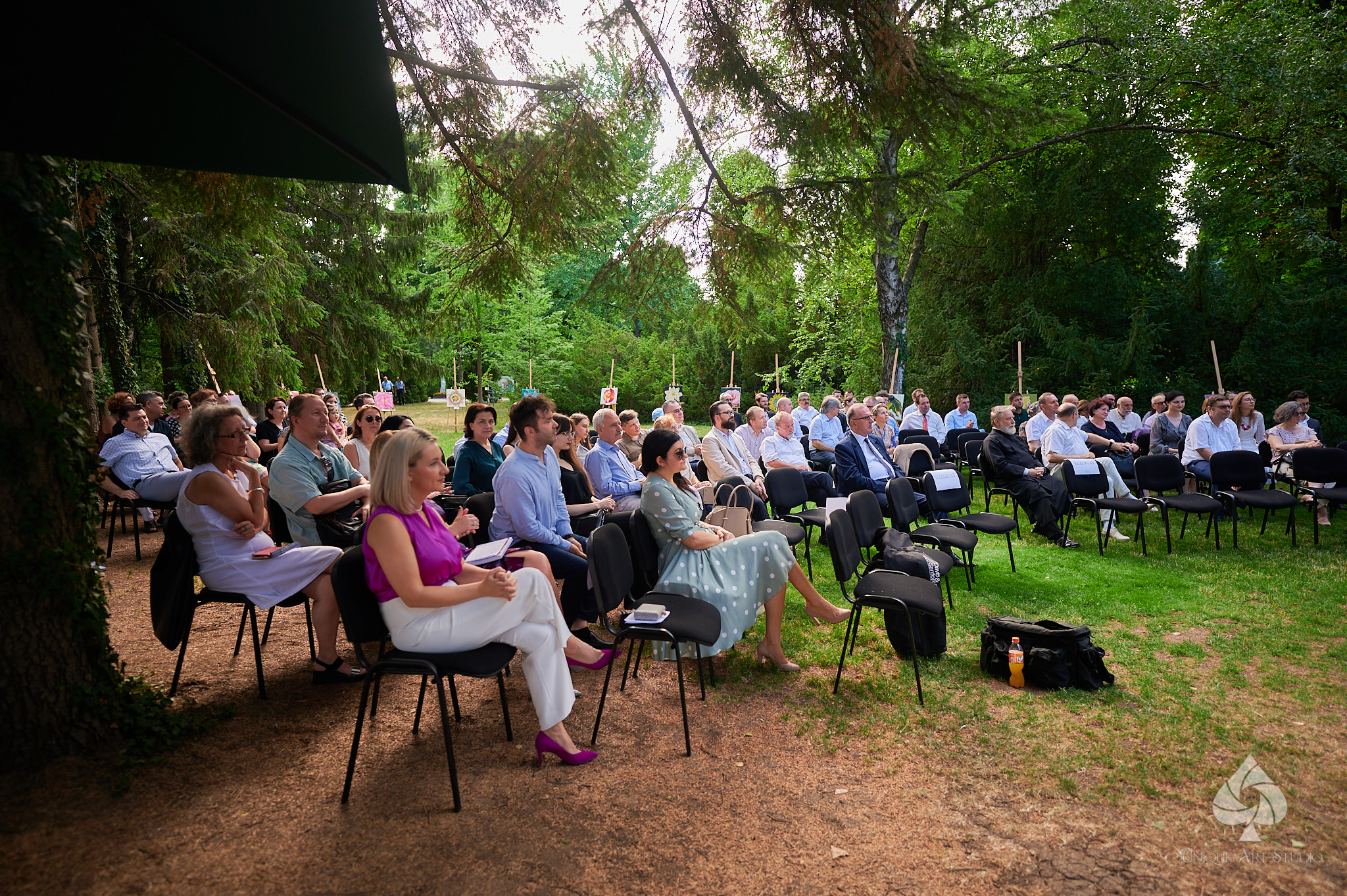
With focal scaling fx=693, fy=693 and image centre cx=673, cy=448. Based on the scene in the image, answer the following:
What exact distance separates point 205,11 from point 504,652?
239cm

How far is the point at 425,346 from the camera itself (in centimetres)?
2616

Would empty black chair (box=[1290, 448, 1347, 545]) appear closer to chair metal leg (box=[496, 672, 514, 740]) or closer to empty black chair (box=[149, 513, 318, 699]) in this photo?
chair metal leg (box=[496, 672, 514, 740])

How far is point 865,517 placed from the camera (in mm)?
5004

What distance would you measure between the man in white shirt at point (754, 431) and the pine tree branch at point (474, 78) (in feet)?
12.5

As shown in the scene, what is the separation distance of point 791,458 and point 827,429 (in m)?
2.22

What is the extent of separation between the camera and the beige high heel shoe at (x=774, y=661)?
4156 millimetres

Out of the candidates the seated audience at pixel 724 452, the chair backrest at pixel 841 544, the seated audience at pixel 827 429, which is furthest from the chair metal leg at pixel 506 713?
the seated audience at pixel 827 429

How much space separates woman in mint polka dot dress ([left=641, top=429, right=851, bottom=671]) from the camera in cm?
390

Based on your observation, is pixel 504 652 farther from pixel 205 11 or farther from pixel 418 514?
pixel 205 11

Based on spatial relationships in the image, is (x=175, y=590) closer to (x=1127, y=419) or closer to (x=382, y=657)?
(x=382, y=657)

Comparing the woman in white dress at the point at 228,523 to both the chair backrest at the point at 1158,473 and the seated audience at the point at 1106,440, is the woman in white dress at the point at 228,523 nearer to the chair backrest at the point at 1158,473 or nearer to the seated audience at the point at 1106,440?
the chair backrest at the point at 1158,473

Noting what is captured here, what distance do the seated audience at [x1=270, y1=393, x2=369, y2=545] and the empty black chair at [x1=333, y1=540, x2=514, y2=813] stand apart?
1313mm

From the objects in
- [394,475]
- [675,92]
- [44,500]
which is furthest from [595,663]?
[675,92]

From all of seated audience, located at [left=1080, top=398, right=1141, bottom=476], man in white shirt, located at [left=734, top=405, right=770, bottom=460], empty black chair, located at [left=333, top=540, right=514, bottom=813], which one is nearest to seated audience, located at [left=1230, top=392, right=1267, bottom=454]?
seated audience, located at [left=1080, top=398, right=1141, bottom=476]
